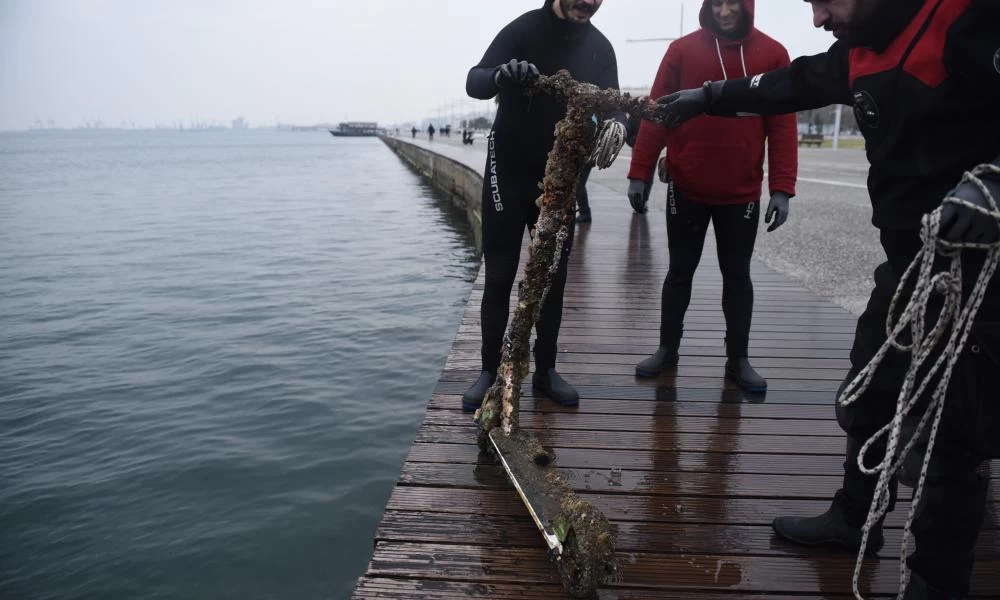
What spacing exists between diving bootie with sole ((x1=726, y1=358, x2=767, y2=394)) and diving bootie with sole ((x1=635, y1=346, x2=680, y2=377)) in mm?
305

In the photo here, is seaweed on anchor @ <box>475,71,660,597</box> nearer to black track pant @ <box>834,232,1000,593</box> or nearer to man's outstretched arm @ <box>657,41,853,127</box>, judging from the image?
man's outstretched arm @ <box>657,41,853,127</box>

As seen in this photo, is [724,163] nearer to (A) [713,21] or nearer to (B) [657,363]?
(A) [713,21]

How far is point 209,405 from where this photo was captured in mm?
6250

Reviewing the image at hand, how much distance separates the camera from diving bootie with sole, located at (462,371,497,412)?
124 inches

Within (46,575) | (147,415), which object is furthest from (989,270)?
(147,415)

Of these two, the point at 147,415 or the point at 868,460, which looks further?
the point at 147,415

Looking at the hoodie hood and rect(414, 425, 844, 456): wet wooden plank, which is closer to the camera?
rect(414, 425, 844, 456): wet wooden plank

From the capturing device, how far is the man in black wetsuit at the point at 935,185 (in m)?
1.48

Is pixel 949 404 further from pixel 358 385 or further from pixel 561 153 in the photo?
pixel 358 385

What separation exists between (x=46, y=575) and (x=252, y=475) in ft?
4.57

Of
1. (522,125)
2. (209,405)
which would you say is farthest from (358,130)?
(522,125)

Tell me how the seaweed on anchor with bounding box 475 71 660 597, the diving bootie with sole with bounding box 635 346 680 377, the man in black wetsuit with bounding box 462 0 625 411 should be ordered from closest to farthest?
the seaweed on anchor with bounding box 475 71 660 597
the man in black wetsuit with bounding box 462 0 625 411
the diving bootie with sole with bounding box 635 346 680 377

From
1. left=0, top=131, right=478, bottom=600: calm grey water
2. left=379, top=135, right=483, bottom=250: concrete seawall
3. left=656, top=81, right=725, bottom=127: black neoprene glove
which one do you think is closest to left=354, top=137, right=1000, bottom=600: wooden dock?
left=656, top=81, right=725, bottom=127: black neoprene glove

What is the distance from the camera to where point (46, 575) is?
3955 millimetres
